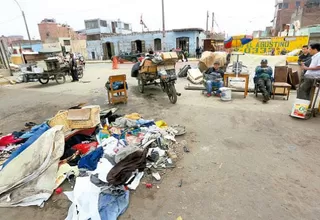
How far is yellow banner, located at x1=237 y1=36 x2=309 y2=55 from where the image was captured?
11.5 m

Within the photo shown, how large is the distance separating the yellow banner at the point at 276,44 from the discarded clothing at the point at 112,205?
1307cm

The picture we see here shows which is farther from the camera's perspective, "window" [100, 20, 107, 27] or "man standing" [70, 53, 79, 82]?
"window" [100, 20, 107, 27]

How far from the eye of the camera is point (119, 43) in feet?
90.0

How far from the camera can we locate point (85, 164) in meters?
2.84

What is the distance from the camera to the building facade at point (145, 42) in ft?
79.6

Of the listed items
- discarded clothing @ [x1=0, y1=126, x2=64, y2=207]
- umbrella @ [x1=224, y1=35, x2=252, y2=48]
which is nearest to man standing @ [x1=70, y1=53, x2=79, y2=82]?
umbrella @ [x1=224, y1=35, x2=252, y2=48]

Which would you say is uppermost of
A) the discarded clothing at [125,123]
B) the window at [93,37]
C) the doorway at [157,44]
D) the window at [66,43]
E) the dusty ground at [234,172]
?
the window at [93,37]

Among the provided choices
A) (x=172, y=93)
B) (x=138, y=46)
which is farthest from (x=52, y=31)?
(x=172, y=93)

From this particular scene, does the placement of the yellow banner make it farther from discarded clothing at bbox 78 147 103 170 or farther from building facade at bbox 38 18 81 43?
building facade at bbox 38 18 81 43

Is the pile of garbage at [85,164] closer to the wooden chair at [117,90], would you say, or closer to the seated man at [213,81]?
the wooden chair at [117,90]

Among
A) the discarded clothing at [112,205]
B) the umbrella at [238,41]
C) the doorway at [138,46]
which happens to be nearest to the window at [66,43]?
the doorway at [138,46]

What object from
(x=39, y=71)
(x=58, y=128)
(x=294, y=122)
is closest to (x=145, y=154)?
(x=58, y=128)

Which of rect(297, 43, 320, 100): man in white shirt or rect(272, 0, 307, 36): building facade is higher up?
rect(272, 0, 307, 36): building facade

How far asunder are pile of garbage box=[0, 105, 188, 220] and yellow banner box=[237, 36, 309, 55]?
11.5 meters
